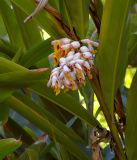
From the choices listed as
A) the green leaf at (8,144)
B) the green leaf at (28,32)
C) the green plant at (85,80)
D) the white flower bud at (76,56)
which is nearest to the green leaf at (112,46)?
the green plant at (85,80)

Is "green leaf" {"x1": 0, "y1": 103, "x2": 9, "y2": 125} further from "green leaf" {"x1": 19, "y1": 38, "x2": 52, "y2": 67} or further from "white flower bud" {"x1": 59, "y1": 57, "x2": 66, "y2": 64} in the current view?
"white flower bud" {"x1": 59, "y1": 57, "x2": 66, "y2": 64}

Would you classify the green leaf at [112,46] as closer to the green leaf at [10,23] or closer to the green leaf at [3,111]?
the green leaf at [3,111]

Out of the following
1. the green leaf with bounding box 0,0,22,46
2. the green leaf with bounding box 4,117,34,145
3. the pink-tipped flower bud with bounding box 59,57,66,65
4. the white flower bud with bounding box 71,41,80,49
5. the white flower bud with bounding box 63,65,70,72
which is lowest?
the green leaf with bounding box 4,117,34,145

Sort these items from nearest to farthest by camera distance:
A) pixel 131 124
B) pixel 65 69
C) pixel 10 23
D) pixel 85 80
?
1. pixel 65 69
2. pixel 85 80
3. pixel 131 124
4. pixel 10 23

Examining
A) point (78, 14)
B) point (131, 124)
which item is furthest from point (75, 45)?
point (131, 124)

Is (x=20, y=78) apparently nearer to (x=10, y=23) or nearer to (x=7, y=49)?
(x=7, y=49)

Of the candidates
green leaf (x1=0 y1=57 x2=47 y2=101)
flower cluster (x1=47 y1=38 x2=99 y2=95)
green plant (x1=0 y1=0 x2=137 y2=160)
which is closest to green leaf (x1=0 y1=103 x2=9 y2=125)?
green plant (x1=0 y1=0 x2=137 y2=160)

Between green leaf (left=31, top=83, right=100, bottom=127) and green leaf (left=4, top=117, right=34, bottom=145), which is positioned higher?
green leaf (left=31, top=83, right=100, bottom=127)
